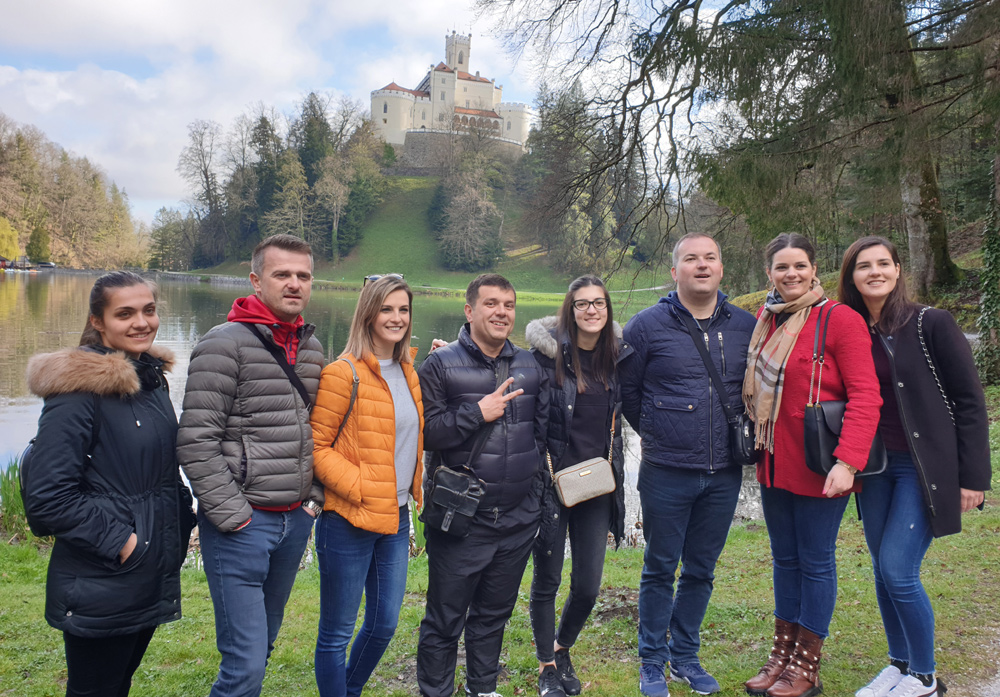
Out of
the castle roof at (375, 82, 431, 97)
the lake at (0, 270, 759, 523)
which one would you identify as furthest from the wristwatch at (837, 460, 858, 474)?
the castle roof at (375, 82, 431, 97)

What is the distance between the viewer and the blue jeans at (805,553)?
273 cm

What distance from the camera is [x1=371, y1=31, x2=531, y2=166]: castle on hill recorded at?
67.5 meters

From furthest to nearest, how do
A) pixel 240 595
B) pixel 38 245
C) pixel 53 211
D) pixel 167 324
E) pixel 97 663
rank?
pixel 53 211 < pixel 38 245 < pixel 167 324 < pixel 240 595 < pixel 97 663

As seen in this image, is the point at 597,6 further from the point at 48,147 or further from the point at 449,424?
the point at 48,147

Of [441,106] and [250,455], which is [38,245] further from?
[250,455]

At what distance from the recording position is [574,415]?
2889mm

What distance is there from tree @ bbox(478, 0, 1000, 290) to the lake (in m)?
3.85

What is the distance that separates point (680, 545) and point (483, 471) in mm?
970

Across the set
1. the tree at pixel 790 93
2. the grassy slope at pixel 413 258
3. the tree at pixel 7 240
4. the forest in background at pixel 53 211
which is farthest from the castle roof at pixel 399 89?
the tree at pixel 790 93

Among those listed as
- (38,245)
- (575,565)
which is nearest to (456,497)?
(575,565)

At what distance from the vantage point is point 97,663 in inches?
81.0

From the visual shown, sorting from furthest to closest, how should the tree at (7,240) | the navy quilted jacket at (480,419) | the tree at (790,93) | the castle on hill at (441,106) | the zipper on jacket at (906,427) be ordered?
the castle on hill at (441,106) → the tree at (7,240) → the tree at (790,93) → the navy quilted jacket at (480,419) → the zipper on jacket at (906,427)

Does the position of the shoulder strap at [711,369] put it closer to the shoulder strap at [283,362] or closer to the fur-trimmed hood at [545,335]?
the fur-trimmed hood at [545,335]

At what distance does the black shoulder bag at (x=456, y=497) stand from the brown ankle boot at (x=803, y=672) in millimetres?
1492
